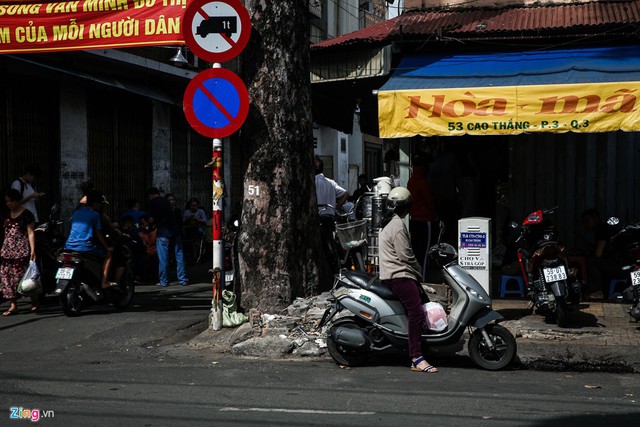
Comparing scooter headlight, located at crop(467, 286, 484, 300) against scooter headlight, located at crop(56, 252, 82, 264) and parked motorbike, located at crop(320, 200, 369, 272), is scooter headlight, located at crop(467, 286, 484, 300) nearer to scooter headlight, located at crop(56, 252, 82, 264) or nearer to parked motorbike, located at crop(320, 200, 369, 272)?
parked motorbike, located at crop(320, 200, 369, 272)

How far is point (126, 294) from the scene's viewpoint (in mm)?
11734

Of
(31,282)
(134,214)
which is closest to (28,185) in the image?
(31,282)

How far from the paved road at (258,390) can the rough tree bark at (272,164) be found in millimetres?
1099

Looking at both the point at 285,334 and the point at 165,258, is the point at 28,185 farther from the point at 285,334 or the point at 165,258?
the point at 285,334

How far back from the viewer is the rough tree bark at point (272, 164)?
9.62 metres

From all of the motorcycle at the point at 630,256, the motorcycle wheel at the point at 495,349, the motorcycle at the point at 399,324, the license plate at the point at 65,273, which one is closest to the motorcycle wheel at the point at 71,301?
the license plate at the point at 65,273

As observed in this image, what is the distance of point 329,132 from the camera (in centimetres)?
3391

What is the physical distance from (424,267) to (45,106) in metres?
9.22

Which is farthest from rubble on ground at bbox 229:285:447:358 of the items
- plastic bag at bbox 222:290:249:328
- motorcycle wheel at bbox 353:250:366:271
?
motorcycle wheel at bbox 353:250:366:271

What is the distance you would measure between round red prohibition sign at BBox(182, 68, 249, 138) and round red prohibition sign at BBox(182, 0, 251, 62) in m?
0.21

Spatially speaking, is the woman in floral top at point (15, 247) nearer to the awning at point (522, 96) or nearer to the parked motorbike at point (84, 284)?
the parked motorbike at point (84, 284)

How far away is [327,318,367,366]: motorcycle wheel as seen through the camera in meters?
8.06

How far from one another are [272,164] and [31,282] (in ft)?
11.8

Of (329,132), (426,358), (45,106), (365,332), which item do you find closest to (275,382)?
(365,332)
